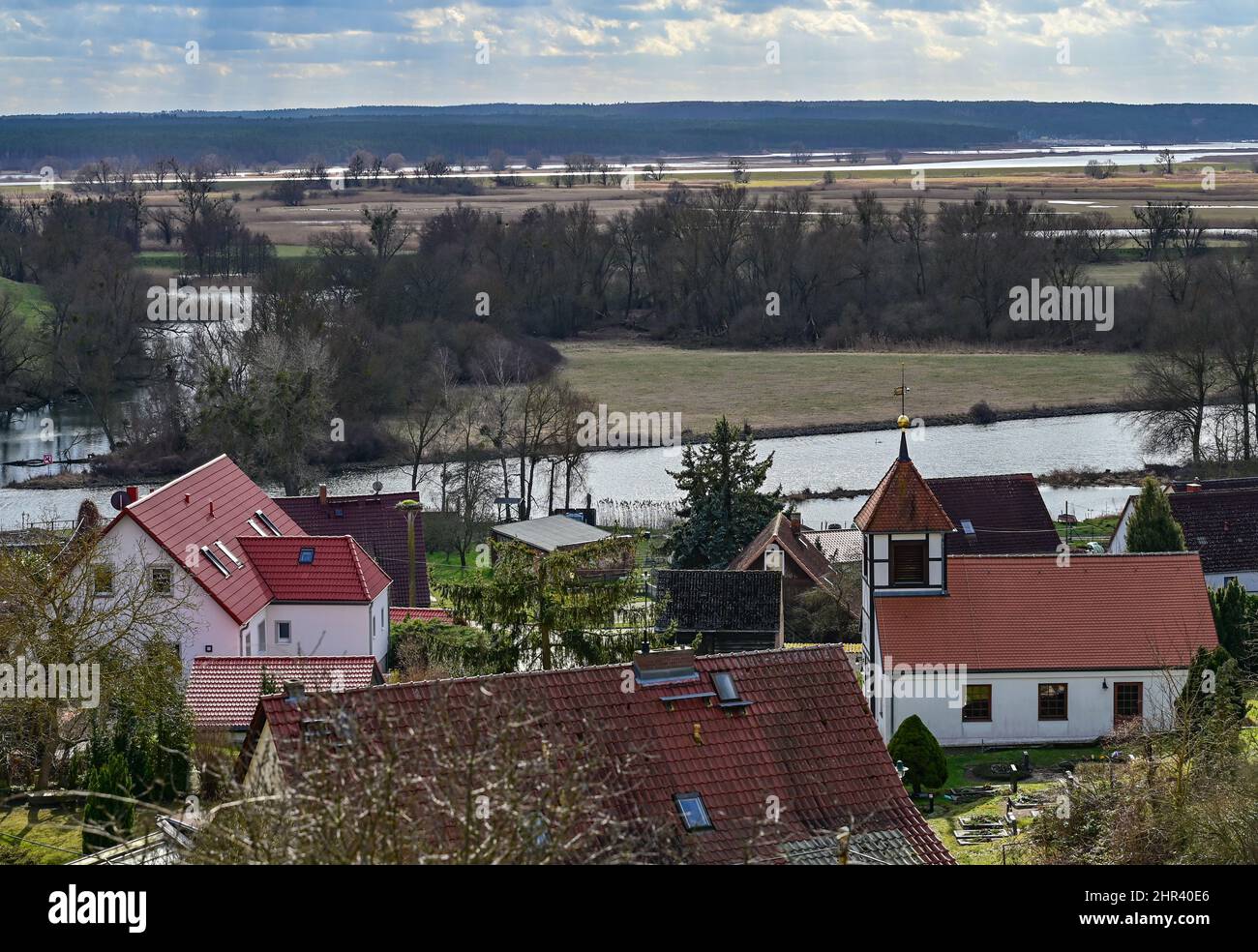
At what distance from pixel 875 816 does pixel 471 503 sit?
3604 cm

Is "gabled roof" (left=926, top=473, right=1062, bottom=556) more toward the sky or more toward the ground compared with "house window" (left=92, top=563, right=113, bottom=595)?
more toward the ground

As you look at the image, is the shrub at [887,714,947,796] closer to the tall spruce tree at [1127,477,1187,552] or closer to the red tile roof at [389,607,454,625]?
the red tile roof at [389,607,454,625]

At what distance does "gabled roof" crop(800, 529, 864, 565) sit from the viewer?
43.4m

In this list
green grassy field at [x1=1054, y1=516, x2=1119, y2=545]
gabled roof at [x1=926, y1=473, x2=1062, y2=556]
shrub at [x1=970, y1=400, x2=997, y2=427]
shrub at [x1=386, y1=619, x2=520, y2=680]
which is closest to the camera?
shrub at [x1=386, y1=619, x2=520, y2=680]

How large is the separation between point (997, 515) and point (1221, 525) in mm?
6019

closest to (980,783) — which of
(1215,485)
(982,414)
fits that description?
(1215,485)

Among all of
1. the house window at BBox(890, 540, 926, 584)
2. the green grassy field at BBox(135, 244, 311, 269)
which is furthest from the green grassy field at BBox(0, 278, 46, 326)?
the house window at BBox(890, 540, 926, 584)

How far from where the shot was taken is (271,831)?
8.84 meters

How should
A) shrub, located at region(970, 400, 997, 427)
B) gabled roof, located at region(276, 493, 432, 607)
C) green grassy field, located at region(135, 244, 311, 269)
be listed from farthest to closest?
green grassy field, located at region(135, 244, 311, 269) < shrub, located at region(970, 400, 997, 427) < gabled roof, located at region(276, 493, 432, 607)

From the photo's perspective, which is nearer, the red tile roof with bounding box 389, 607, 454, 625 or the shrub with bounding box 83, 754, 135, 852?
the shrub with bounding box 83, 754, 135, 852

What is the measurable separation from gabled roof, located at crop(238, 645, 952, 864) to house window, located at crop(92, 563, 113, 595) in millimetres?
10031

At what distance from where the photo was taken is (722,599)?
123 ft

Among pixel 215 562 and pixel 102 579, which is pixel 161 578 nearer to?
pixel 215 562

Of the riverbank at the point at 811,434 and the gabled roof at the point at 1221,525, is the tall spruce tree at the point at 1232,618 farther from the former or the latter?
the riverbank at the point at 811,434
